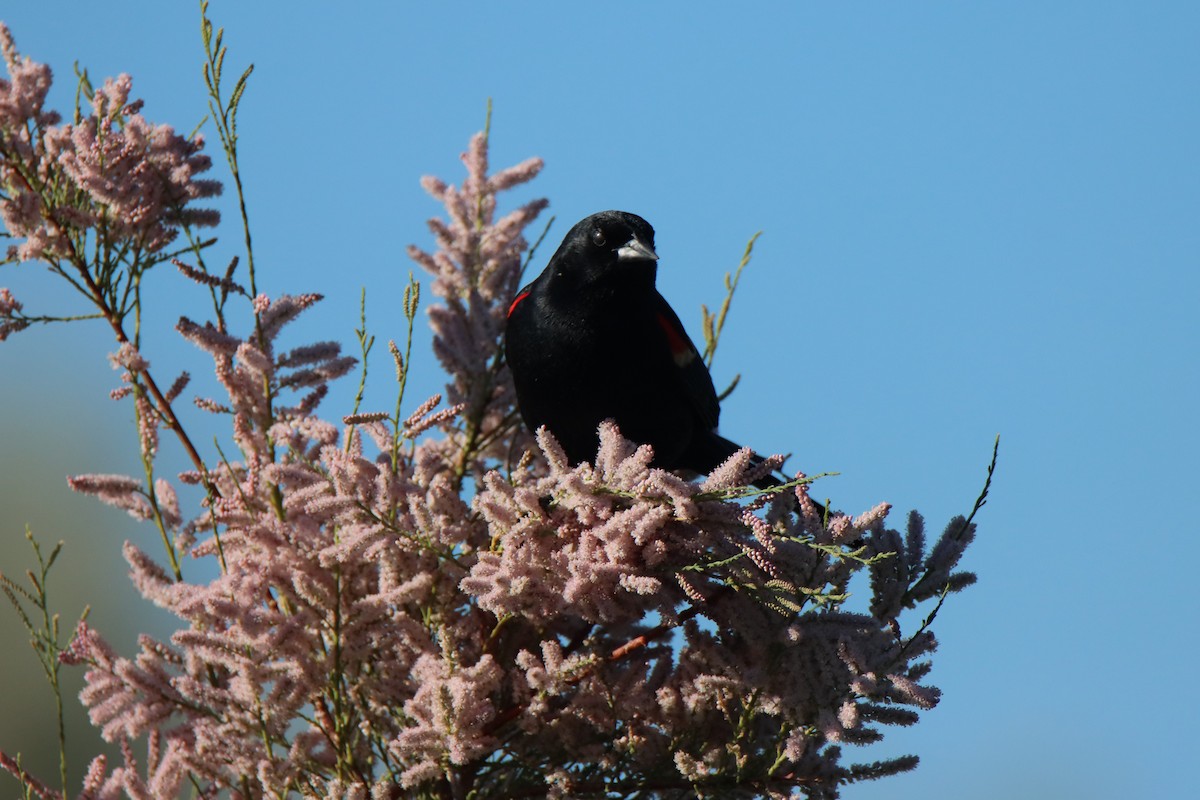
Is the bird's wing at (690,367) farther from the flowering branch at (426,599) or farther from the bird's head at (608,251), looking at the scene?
the flowering branch at (426,599)

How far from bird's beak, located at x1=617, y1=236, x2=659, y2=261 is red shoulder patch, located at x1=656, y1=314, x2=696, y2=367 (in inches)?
7.3

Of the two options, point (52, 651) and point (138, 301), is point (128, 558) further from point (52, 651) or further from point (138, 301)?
point (138, 301)

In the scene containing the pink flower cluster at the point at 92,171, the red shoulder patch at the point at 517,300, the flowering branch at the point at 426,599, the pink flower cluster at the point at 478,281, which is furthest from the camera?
the red shoulder patch at the point at 517,300

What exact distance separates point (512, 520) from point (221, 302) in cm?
97

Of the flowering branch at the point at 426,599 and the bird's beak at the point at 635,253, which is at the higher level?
the bird's beak at the point at 635,253

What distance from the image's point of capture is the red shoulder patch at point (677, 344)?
146 inches

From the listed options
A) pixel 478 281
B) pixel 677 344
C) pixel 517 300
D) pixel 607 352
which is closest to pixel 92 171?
pixel 478 281

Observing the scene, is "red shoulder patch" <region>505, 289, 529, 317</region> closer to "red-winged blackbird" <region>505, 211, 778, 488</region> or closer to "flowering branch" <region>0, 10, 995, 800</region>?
"red-winged blackbird" <region>505, 211, 778, 488</region>

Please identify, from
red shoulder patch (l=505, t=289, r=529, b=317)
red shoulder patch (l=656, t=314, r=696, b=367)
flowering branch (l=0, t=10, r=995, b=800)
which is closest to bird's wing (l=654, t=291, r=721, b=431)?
red shoulder patch (l=656, t=314, r=696, b=367)

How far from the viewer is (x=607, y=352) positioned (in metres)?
3.59

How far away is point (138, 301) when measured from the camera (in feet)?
10.0

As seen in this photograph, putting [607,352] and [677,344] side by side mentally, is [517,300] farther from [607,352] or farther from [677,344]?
[677,344]

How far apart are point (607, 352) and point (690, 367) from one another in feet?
0.90

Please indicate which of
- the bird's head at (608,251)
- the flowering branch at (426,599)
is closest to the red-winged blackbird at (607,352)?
the bird's head at (608,251)
